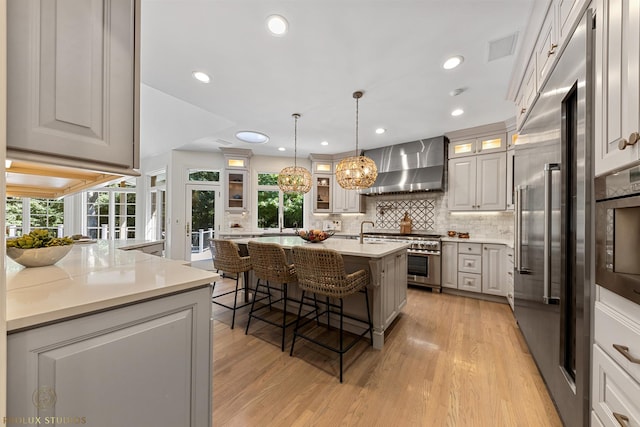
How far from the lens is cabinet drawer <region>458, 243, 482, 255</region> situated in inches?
143

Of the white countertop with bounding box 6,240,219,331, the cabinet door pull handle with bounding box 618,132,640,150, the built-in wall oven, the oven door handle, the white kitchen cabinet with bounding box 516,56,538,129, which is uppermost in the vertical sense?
the white kitchen cabinet with bounding box 516,56,538,129

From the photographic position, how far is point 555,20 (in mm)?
1524

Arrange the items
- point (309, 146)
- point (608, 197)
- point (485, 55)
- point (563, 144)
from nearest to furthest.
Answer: point (608, 197)
point (563, 144)
point (485, 55)
point (309, 146)

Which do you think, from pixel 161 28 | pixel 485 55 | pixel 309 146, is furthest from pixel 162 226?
pixel 485 55

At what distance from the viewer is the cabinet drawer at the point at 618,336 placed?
797mm

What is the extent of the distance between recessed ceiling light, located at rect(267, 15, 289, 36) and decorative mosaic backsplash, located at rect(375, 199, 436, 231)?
3.84 metres

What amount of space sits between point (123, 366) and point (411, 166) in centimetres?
460

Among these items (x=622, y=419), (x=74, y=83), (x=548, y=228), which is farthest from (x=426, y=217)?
(x=74, y=83)

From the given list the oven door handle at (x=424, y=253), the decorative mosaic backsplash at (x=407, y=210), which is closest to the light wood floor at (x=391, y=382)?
the oven door handle at (x=424, y=253)

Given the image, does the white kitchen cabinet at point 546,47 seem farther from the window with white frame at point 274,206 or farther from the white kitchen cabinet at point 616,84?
the window with white frame at point 274,206

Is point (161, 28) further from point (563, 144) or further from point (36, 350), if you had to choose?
point (563, 144)

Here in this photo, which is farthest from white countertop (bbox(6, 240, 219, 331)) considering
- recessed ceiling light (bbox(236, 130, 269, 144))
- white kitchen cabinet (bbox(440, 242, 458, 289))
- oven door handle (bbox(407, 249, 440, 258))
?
white kitchen cabinet (bbox(440, 242, 458, 289))

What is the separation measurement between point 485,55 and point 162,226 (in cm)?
660

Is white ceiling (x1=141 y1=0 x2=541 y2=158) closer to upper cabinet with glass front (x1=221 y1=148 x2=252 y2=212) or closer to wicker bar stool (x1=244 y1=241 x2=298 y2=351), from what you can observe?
upper cabinet with glass front (x1=221 y1=148 x2=252 y2=212)
